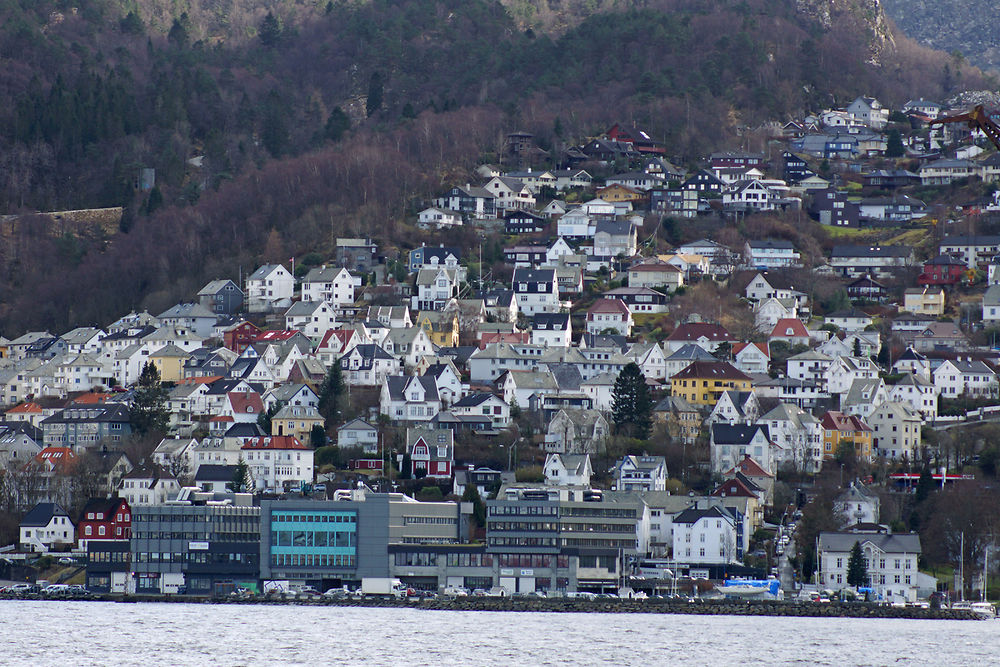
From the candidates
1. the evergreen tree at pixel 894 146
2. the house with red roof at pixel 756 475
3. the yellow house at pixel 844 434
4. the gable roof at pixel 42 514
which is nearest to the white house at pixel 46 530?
the gable roof at pixel 42 514

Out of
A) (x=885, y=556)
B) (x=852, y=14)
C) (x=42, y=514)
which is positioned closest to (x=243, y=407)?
(x=42, y=514)

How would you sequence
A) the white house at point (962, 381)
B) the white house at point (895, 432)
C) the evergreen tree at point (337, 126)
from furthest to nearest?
the evergreen tree at point (337, 126)
the white house at point (962, 381)
the white house at point (895, 432)

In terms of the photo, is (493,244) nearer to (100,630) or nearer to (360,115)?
(360,115)

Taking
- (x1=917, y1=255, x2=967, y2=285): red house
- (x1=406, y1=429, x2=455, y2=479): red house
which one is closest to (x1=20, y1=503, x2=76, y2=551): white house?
(x1=406, y1=429, x2=455, y2=479): red house

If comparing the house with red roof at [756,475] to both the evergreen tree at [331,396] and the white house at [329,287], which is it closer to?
the evergreen tree at [331,396]

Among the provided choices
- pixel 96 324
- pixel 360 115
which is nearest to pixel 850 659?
pixel 96 324

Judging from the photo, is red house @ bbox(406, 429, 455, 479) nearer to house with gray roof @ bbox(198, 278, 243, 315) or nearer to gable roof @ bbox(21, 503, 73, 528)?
gable roof @ bbox(21, 503, 73, 528)

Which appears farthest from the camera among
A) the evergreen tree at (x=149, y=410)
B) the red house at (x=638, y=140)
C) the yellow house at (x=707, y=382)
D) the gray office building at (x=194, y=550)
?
the red house at (x=638, y=140)

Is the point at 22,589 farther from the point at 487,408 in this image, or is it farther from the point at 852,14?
the point at 852,14
